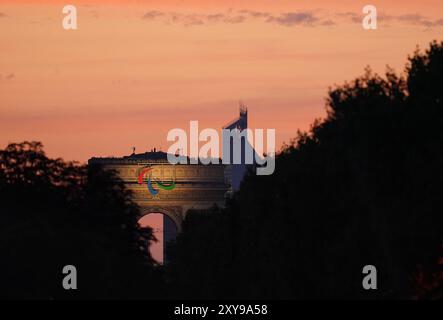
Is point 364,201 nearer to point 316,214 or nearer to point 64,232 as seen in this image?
point 316,214

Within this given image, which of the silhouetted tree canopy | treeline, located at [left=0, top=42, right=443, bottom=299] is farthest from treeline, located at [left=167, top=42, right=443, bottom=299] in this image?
the silhouetted tree canopy

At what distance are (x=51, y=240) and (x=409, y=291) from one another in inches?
526

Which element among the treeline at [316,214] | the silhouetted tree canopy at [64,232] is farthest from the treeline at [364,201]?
the silhouetted tree canopy at [64,232]

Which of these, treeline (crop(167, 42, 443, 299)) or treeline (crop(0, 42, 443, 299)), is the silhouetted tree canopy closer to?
treeline (crop(0, 42, 443, 299))

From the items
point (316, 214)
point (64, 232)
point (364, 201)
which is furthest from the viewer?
point (316, 214)

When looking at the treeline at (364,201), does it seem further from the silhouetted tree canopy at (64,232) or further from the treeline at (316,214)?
the silhouetted tree canopy at (64,232)

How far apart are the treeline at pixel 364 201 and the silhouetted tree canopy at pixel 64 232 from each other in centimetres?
561

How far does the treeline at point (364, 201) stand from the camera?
7025cm

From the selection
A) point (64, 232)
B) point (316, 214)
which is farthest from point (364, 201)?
point (64, 232)

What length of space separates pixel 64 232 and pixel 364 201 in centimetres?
1170

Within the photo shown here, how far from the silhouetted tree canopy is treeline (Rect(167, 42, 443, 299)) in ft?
18.4

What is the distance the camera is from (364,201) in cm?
7312

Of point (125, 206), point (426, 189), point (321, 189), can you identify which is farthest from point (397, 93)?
point (125, 206)
